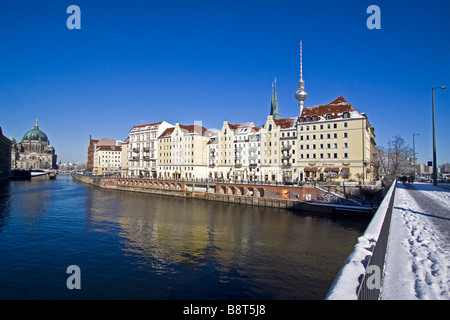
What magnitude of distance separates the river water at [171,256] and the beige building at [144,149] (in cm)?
6329

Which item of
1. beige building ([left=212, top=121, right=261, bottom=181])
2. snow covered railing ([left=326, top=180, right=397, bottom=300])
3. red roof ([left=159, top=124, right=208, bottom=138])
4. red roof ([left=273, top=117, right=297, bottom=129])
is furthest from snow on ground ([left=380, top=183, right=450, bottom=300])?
red roof ([left=159, top=124, right=208, bottom=138])

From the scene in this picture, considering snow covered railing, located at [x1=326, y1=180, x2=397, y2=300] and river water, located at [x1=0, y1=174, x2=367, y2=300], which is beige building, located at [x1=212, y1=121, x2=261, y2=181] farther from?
snow covered railing, located at [x1=326, y1=180, x2=397, y2=300]

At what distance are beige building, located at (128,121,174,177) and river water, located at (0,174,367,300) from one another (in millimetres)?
63293

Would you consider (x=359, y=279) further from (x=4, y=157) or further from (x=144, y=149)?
(x=4, y=157)

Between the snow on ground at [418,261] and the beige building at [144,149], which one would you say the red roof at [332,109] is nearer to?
the snow on ground at [418,261]

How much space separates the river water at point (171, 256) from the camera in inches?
734

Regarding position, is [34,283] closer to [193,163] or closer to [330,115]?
[330,115]

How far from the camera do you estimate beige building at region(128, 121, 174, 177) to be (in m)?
107

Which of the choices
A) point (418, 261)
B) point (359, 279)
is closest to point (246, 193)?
point (418, 261)

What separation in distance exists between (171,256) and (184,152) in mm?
72090

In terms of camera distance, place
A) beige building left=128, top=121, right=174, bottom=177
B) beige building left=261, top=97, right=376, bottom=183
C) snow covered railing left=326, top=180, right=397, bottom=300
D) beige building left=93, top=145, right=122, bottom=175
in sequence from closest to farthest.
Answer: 1. snow covered railing left=326, top=180, right=397, bottom=300
2. beige building left=261, top=97, right=376, bottom=183
3. beige building left=128, top=121, right=174, bottom=177
4. beige building left=93, top=145, right=122, bottom=175
